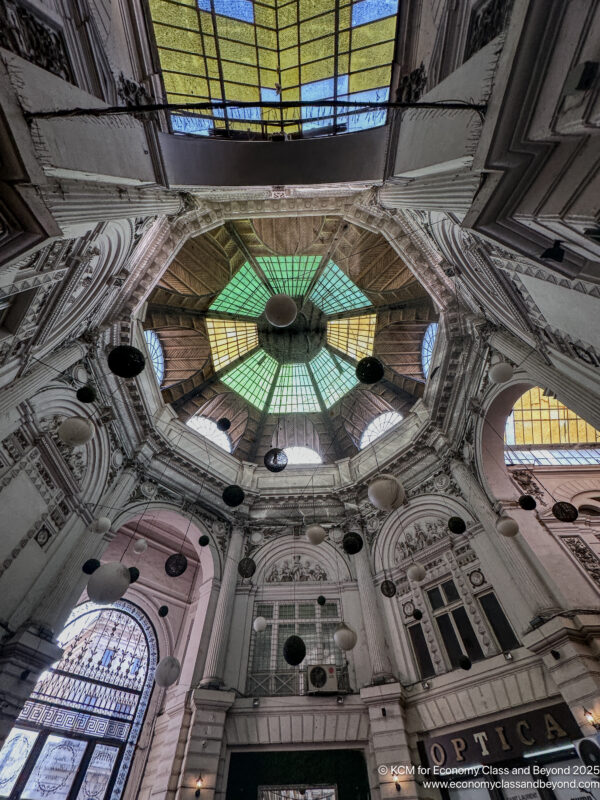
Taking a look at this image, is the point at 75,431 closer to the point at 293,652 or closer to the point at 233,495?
the point at 233,495

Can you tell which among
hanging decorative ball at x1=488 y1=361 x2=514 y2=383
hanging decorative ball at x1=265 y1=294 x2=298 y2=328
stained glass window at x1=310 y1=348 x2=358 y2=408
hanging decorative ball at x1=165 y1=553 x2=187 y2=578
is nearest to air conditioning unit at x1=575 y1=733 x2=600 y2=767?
hanging decorative ball at x1=488 y1=361 x2=514 y2=383

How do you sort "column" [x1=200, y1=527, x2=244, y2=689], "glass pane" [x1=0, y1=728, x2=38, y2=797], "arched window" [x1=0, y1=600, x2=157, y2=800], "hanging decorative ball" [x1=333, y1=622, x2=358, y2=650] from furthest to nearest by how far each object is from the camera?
"column" [x1=200, y1=527, x2=244, y2=689] < "arched window" [x1=0, y1=600, x2=157, y2=800] < "glass pane" [x1=0, y1=728, x2=38, y2=797] < "hanging decorative ball" [x1=333, y1=622, x2=358, y2=650]

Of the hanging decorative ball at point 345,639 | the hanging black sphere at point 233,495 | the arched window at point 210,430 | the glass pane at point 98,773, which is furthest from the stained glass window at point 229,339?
the glass pane at point 98,773

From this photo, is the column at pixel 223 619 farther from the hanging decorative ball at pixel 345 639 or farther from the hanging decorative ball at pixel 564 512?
the hanging decorative ball at pixel 564 512

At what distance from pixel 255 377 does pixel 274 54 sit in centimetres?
1308

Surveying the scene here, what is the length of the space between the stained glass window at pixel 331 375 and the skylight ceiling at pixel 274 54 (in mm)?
11173

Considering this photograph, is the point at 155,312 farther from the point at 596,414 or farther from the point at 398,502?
the point at 596,414

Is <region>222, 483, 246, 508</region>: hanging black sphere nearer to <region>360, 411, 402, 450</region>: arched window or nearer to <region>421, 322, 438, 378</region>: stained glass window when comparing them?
<region>360, 411, 402, 450</region>: arched window

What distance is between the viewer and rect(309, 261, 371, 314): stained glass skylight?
1591cm

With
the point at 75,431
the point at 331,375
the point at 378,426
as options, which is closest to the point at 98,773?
the point at 75,431

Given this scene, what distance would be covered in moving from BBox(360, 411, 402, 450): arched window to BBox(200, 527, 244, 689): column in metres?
7.32

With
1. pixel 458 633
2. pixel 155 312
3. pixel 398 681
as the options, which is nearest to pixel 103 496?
pixel 155 312

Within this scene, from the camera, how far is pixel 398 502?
20.9ft

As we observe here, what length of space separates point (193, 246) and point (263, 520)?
12.0 meters
